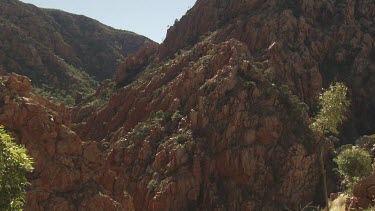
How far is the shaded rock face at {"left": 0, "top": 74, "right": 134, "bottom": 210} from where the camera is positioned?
3209 centimetres

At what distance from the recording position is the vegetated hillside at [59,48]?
112500 mm

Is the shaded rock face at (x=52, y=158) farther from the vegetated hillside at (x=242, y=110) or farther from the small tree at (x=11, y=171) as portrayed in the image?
the small tree at (x=11, y=171)

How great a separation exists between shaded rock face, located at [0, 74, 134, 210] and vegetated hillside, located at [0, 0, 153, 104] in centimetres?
6795

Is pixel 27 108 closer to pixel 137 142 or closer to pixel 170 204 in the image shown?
pixel 170 204

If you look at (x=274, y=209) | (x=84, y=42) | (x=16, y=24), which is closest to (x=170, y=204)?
(x=274, y=209)

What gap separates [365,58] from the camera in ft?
245

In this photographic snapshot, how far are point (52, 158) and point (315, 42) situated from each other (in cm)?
5488

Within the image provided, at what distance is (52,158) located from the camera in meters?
34.0

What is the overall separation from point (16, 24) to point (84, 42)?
34.3 m

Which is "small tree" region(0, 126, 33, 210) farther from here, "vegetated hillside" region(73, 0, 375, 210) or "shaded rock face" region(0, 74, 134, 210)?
"vegetated hillside" region(73, 0, 375, 210)

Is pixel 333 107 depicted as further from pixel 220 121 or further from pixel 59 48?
pixel 59 48

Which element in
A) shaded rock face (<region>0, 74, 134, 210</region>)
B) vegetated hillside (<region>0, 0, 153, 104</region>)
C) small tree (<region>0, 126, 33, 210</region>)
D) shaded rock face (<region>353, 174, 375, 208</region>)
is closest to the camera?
small tree (<region>0, 126, 33, 210</region>)

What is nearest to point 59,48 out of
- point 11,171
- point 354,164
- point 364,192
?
point 354,164

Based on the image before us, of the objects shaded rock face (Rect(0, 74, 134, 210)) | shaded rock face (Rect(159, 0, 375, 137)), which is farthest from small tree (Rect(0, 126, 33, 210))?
shaded rock face (Rect(159, 0, 375, 137))
